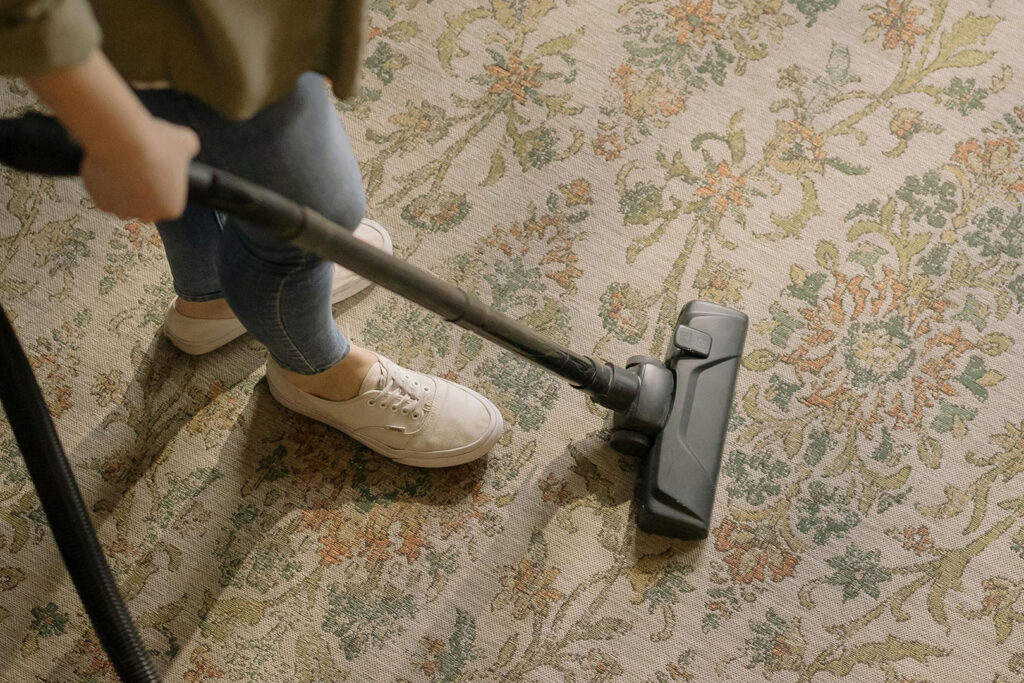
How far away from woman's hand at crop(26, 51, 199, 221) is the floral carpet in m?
0.74

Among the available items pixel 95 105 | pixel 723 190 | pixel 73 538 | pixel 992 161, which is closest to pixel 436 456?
pixel 73 538

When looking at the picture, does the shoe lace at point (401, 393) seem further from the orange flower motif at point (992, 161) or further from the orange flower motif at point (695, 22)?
the orange flower motif at point (992, 161)

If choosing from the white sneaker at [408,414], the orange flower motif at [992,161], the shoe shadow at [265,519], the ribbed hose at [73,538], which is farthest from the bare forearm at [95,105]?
the orange flower motif at [992,161]

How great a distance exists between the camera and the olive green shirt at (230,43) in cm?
48

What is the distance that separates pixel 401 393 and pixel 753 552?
56 cm

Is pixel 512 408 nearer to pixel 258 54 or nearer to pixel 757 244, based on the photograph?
pixel 757 244

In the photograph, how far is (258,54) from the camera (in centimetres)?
51

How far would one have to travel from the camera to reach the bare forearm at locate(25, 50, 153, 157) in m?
0.42

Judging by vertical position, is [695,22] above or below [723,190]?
above

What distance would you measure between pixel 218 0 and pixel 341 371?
0.63 metres

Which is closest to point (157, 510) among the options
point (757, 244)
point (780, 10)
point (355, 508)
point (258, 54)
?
point (355, 508)

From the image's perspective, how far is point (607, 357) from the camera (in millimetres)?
1238

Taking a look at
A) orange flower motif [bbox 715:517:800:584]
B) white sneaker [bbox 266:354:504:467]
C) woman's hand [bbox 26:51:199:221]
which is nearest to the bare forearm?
woman's hand [bbox 26:51:199:221]

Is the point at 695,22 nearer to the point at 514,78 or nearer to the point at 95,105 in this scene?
the point at 514,78
